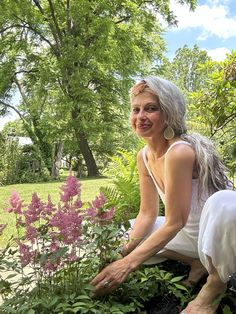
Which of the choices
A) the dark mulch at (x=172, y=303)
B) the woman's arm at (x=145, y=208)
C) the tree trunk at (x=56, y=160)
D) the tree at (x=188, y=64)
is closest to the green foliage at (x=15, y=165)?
the tree trunk at (x=56, y=160)

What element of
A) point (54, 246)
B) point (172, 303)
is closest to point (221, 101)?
point (172, 303)

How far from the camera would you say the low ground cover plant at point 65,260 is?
1577mm

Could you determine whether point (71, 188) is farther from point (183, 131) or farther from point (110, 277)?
point (183, 131)

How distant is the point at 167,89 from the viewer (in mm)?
2004

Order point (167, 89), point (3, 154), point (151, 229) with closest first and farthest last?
point (167, 89)
point (151, 229)
point (3, 154)

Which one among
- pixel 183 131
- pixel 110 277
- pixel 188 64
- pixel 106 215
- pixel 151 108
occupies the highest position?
pixel 188 64

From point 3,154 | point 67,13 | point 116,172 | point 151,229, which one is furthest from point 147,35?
point 151,229

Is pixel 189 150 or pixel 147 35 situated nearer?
pixel 189 150

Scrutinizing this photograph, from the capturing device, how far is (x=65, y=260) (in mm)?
1726

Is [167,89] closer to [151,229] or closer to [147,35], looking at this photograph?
[151,229]

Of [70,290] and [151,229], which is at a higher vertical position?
[151,229]

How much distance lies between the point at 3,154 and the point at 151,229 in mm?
15213

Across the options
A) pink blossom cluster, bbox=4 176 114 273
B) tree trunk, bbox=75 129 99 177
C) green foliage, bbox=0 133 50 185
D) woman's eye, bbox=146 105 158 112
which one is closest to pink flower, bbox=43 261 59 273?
pink blossom cluster, bbox=4 176 114 273

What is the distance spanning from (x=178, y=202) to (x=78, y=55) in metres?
18.2
